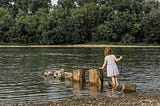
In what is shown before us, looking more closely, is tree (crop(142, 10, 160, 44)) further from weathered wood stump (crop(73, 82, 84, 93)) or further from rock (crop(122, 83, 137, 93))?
rock (crop(122, 83, 137, 93))

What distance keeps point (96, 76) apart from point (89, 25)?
113916 mm

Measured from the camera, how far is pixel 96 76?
27.4 metres

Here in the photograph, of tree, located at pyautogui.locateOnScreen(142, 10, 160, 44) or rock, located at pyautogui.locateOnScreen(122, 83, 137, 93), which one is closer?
rock, located at pyautogui.locateOnScreen(122, 83, 137, 93)

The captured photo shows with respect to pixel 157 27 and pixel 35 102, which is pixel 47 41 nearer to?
pixel 157 27

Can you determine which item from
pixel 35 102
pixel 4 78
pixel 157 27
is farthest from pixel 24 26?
pixel 35 102

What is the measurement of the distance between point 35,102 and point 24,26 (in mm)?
118607

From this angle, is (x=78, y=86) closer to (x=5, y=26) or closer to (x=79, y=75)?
(x=79, y=75)

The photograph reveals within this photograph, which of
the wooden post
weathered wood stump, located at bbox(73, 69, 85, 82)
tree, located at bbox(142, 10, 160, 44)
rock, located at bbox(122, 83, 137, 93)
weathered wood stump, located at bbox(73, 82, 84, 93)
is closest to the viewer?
rock, located at bbox(122, 83, 137, 93)

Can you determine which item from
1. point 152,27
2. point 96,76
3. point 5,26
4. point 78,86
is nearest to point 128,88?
point 96,76

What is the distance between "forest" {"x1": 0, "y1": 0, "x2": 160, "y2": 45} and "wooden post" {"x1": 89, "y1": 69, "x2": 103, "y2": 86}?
102 m

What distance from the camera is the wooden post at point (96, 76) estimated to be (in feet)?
88.3

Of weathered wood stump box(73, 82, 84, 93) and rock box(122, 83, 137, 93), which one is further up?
rock box(122, 83, 137, 93)

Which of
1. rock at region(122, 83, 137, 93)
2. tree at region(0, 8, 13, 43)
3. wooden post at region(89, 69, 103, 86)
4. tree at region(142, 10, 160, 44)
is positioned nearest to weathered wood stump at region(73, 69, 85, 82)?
wooden post at region(89, 69, 103, 86)

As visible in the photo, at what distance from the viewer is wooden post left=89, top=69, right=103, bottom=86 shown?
88.3 ft
